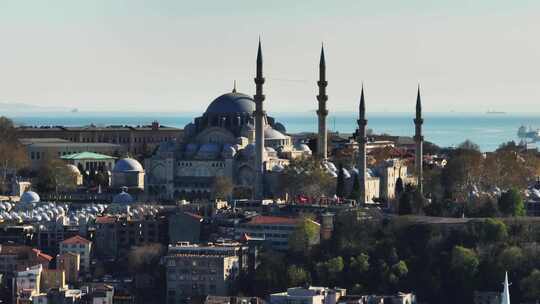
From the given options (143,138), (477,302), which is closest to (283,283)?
(477,302)

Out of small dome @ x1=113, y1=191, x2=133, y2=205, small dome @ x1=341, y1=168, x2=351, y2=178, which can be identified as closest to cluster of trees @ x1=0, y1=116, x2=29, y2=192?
small dome @ x1=113, y1=191, x2=133, y2=205

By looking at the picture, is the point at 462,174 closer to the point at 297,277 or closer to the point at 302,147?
the point at 302,147

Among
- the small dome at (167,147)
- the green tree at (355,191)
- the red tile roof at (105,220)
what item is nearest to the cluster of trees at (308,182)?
the green tree at (355,191)

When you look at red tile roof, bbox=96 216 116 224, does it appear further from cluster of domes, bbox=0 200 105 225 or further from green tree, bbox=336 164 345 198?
green tree, bbox=336 164 345 198

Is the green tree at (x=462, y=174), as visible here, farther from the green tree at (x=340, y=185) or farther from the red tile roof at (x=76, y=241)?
the red tile roof at (x=76, y=241)

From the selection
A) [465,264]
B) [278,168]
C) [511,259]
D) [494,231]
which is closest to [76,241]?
[465,264]

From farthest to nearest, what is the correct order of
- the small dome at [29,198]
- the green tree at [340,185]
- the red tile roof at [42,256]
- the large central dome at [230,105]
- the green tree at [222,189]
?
the large central dome at [230,105] → the small dome at [29,198] → the green tree at [222,189] → the green tree at [340,185] → the red tile roof at [42,256]

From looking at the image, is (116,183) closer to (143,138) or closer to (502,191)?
(502,191)
